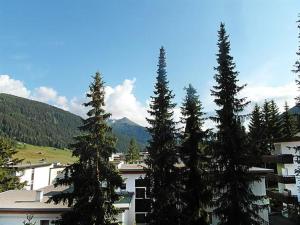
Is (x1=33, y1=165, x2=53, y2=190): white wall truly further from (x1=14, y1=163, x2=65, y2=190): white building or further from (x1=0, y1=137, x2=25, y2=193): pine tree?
(x1=0, y1=137, x2=25, y2=193): pine tree

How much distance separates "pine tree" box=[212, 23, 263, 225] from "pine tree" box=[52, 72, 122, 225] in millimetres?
8101

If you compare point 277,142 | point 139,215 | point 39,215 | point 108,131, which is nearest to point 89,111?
point 108,131

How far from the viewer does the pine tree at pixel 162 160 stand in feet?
86.4

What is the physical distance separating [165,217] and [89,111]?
409 inches

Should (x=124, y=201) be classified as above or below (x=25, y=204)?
above

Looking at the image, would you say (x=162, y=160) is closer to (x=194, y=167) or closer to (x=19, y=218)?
(x=194, y=167)

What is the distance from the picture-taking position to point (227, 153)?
993 inches

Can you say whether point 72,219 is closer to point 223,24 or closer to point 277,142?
point 223,24

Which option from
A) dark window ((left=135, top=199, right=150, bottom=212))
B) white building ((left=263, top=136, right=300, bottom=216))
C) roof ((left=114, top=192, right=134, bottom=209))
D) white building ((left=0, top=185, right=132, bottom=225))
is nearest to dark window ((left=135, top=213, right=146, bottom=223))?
dark window ((left=135, top=199, right=150, bottom=212))

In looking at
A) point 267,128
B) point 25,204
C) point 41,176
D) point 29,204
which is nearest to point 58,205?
point 29,204

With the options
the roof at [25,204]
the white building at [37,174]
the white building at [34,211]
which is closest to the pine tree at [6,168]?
the roof at [25,204]

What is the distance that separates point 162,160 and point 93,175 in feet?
21.8

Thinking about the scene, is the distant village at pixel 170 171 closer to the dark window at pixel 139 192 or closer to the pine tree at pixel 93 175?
the pine tree at pixel 93 175

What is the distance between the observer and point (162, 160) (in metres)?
27.6
